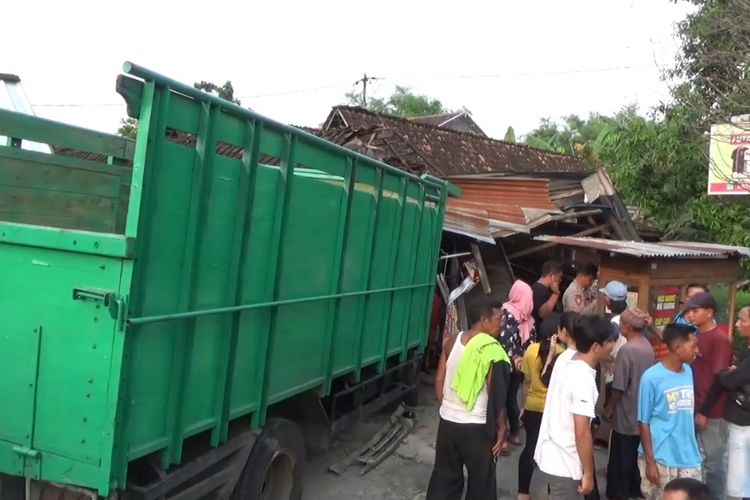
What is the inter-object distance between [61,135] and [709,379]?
15.9 ft

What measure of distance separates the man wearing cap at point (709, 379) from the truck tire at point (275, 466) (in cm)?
270

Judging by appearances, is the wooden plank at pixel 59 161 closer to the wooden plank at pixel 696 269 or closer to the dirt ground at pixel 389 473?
the dirt ground at pixel 389 473

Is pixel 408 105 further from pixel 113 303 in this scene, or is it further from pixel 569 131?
pixel 113 303

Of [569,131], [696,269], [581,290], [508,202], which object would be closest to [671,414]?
[581,290]

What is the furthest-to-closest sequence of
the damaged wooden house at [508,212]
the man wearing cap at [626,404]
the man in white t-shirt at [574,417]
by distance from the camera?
the damaged wooden house at [508,212], the man wearing cap at [626,404], the man in white t-shirt at [574,417]

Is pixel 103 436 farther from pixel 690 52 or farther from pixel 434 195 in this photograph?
pixel 690 52

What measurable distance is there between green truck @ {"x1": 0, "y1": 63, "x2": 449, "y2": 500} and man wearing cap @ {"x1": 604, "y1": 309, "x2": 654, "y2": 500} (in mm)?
2016

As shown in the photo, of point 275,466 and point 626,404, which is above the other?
point 626,404

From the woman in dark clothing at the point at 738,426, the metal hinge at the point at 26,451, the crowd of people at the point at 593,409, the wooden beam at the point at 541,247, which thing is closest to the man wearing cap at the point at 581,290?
the crowd of people at the point at 593,409

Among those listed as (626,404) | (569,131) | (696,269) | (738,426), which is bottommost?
(626,404)

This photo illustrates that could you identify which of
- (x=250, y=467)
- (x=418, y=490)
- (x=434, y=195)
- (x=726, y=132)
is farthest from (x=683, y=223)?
(x=250, y=467)

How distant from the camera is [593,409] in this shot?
3260 mm

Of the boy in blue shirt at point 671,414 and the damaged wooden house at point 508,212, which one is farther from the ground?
the damaged wooden house at point 508,212

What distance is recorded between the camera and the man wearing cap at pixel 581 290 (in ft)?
21.6
